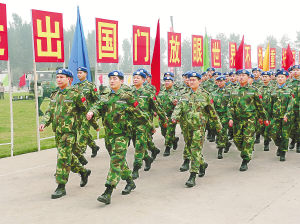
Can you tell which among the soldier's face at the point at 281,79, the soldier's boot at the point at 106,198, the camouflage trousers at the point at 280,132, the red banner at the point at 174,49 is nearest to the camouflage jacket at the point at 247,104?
the camouflage trousers at the point at 280,132

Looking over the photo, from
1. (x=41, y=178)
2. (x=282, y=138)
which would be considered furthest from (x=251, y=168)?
(x=41, y=178)

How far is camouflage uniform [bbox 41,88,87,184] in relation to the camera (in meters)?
5.17

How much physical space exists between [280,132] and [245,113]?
1535 millimetres

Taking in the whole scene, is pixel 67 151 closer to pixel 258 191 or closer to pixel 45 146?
pixel 258 191

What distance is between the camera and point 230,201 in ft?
16.0

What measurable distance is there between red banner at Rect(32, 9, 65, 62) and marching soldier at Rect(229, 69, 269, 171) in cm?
449

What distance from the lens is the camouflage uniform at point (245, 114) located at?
6695 mm

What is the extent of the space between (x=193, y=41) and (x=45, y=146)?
766cm

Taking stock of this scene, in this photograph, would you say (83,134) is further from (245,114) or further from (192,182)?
(245,114)

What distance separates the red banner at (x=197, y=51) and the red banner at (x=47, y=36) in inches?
273

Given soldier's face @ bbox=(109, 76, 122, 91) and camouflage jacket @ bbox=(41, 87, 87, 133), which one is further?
camouflage jacket @ bbox=(41, 87, 87, 133)

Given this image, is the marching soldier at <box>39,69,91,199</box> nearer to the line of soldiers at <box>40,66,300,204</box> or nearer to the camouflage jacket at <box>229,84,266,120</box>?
the line of soldiers at <box>40,66,300,204</box>

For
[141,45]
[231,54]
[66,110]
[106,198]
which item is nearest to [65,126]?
[66,110]

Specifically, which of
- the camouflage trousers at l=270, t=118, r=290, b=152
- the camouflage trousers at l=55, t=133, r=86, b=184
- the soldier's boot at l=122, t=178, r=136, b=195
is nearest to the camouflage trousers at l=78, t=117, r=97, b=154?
the camouflage trousers at l=55, t=133, r=86, b=184
